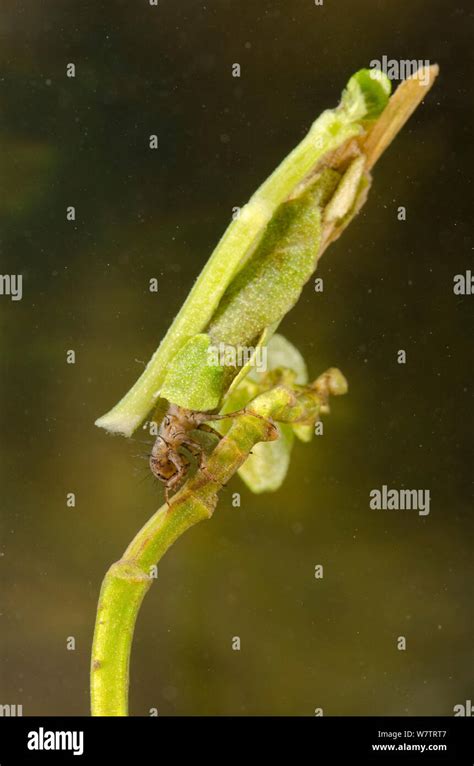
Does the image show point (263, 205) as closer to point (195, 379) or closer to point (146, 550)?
point (195, 379)

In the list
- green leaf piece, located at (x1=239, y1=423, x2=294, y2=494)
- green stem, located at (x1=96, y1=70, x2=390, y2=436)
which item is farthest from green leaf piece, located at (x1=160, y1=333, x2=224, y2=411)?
green leaf piece, located at (x1=239, y1=423, x2=294, y2=494)

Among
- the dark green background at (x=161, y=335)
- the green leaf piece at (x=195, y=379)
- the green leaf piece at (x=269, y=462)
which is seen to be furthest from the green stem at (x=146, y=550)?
the dark green background at (x=161, y=335)

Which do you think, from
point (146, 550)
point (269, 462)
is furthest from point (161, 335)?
point (146, 550)

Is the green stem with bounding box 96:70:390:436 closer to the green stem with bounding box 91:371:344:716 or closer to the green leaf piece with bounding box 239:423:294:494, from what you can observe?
the green stem with bounding box 91:371:344:716

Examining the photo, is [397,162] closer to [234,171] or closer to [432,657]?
[234,171]

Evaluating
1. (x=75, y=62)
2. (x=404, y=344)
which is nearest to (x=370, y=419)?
(x=404, y=344)

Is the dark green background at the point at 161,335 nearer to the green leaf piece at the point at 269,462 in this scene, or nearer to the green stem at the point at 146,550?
the green leaf piece at the point at 269,462
